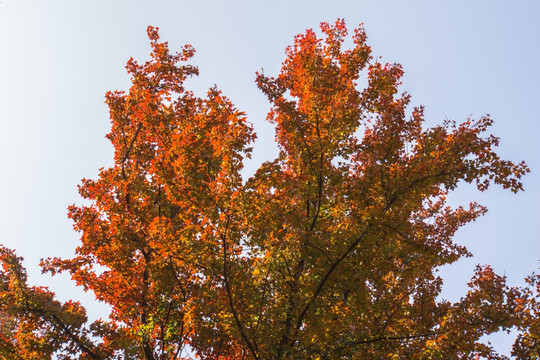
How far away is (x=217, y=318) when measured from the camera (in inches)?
287

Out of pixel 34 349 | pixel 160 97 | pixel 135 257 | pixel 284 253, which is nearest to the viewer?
pixel 284 253

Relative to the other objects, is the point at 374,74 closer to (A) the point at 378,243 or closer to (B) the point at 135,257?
(A) the point at 378,243

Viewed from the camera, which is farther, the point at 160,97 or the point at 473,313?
the point at 160,97

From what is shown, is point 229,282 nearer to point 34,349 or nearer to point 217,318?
point 217,318

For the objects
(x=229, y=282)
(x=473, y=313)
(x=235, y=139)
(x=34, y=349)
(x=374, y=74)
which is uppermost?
(x=374, y=74)

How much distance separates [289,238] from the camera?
632cm

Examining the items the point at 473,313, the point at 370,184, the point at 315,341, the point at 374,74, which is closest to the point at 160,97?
the point at 374,74

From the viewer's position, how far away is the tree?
6621mm

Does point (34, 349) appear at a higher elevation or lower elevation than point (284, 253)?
lower

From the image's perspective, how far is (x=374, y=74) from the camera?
26.8ft

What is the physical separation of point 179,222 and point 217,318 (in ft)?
6.71

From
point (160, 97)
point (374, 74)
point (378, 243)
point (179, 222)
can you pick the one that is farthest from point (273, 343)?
point (160, 97)

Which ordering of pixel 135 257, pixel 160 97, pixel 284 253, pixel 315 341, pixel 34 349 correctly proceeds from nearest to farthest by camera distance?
pixel 284 253
pixel 315 341
pixel 34 349
pixel 135 257
pixel 160 97

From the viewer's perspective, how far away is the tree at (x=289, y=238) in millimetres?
6621
